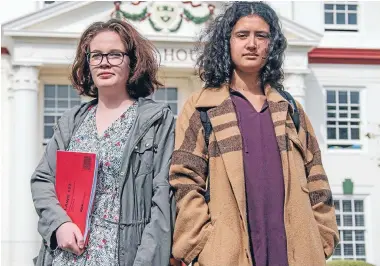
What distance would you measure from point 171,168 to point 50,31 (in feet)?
48.1

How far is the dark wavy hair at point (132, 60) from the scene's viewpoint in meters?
4.93

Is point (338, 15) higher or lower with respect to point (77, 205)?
higher

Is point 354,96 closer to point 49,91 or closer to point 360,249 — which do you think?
point 360,249

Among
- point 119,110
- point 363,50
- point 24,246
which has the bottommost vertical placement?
point 24,246

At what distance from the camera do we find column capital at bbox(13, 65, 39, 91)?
18.8 metres

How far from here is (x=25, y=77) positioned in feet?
61.7

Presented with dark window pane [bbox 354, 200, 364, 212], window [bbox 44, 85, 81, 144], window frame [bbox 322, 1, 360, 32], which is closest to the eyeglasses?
window [bbox 44, 85, 81, 144]

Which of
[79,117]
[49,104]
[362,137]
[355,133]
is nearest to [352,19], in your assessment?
[355,133]

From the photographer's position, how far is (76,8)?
62.5 ft

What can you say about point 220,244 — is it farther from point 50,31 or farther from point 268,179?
point 50,31

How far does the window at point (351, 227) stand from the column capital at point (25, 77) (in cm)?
765

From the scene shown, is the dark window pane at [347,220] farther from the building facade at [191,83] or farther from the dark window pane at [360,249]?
the dark window pane at [360,249]

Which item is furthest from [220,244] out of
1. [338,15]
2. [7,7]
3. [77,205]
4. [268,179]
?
[338,15]

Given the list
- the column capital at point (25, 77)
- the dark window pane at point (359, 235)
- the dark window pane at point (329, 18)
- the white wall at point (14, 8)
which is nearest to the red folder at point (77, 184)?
the column capital at point (25, 77)
